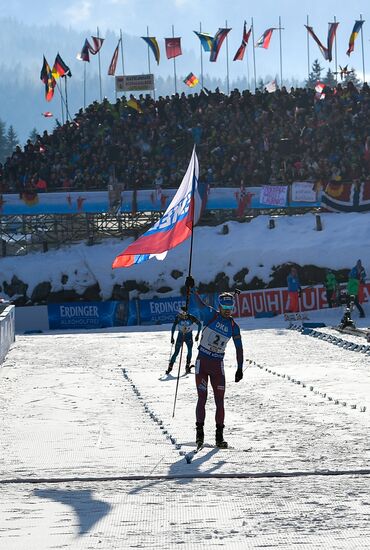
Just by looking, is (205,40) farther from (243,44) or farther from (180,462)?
(180,462)

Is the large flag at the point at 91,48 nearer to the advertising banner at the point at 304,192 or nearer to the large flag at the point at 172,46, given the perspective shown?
the large flag at the point at 172,46

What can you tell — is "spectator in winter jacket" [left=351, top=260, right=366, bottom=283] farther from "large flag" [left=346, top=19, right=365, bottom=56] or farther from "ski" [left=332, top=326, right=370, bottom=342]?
"large flag" [left=346, top=19, right=365, bottom=56]

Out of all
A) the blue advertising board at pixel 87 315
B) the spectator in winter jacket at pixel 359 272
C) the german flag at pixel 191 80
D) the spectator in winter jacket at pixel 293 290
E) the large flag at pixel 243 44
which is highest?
the large flag at pixel 243 44

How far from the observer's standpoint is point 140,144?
36.5 m

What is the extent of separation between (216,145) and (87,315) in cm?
738

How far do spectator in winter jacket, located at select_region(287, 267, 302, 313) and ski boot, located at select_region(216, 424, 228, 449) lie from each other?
20.4 metres

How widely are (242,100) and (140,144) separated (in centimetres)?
385

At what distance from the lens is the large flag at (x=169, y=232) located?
1409cm

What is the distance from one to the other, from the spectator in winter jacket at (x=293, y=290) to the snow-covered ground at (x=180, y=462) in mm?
10424

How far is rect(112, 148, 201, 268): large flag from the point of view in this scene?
1409 cm

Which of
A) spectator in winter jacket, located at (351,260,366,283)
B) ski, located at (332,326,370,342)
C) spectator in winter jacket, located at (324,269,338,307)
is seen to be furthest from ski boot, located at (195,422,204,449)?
spectator in winter jacket, located at (324,269,338,307)

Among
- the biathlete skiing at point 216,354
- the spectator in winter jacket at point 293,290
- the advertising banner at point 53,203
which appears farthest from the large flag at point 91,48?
the biathlete skiing at point 216,354

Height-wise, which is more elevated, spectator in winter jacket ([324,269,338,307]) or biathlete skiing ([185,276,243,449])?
biathlete skiing ([185,276,243,449])

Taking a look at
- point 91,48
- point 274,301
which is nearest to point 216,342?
point 274,301
